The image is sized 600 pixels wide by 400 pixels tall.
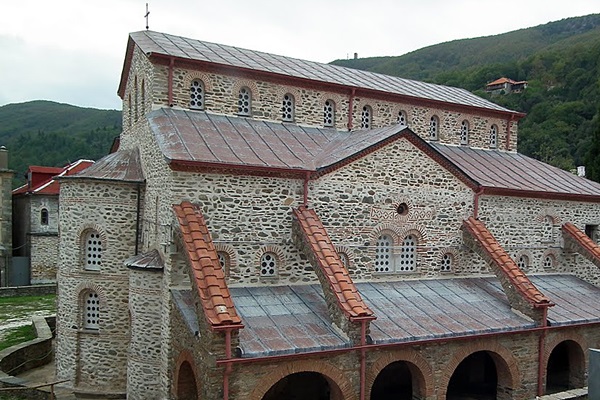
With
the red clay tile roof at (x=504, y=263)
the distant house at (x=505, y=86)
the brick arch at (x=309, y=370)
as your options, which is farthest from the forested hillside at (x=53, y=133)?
the distant house at (x=505, y=86)

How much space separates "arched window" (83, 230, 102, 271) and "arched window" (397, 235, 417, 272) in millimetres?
8646

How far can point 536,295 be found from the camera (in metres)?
14.0

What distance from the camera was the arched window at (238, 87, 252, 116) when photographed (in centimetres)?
1628

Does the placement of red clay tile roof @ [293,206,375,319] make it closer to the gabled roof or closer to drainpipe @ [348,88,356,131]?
drainpipe @ [348,88,356,131]

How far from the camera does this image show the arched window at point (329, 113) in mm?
17531

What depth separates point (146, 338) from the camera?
13.0 meters

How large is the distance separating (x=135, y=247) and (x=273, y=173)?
182 inches

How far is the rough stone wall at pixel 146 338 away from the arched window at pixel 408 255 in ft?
22.7

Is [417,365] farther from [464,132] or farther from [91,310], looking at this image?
[464,132]

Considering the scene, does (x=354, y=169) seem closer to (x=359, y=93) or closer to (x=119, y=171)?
(x=359, y=93)

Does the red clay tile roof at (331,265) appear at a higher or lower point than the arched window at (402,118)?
lower

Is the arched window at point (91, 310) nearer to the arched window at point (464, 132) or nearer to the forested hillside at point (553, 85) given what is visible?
the arched window at point (464, 132)

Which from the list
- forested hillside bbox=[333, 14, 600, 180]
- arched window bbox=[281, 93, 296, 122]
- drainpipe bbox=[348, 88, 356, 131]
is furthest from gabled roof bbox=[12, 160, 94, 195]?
forested hillside bbox=[333, 14, 600, 180]

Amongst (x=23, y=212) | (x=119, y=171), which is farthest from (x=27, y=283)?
(x=119, y=171)
